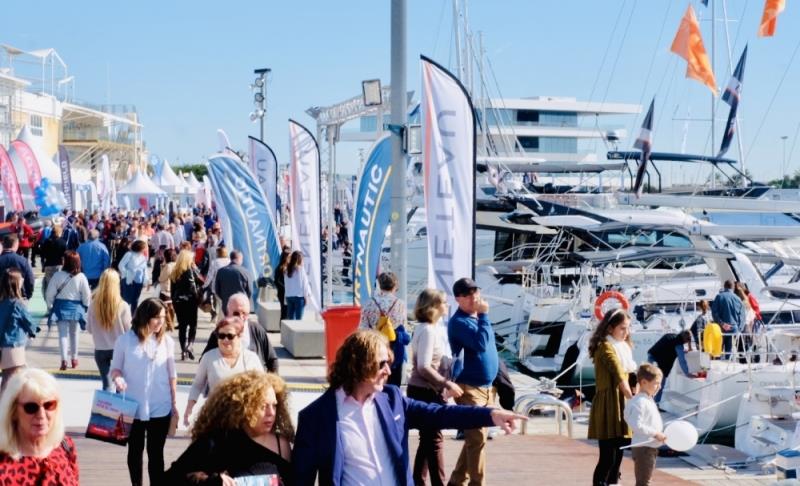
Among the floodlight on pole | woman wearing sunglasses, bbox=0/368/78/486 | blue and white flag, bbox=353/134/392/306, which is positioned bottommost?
woman wearing sunglasses, bbox=0/368/78/486

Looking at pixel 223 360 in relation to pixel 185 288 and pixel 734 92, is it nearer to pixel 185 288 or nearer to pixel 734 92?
pixel 185 288

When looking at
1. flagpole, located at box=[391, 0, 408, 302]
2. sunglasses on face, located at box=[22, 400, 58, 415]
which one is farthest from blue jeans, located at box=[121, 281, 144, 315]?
sunglasses on face, located at box=[22, 400, 58, 415]

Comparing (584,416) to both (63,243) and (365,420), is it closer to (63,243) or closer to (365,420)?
(63,243)

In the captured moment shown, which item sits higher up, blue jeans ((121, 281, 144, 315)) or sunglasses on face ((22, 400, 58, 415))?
sunglasses on face ((22, 400, 58, 415))

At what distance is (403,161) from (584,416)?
6771 millimetres

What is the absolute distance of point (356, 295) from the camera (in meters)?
16.0

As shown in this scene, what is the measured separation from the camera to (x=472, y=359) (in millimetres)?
8375

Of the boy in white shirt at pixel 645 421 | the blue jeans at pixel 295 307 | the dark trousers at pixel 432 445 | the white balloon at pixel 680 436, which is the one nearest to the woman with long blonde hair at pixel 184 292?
the blue jeans at pixel 295 307

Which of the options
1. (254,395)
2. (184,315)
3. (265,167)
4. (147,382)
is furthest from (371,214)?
(254,395)

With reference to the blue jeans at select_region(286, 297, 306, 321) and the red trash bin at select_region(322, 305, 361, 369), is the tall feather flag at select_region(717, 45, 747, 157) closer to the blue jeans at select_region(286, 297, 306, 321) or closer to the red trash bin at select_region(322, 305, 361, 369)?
the blue jeans at select_region(286, 297, 306, 321)

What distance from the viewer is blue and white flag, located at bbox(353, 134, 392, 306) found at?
1506 centimetres

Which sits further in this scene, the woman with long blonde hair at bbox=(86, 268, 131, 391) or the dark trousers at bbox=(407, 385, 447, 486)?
the woman with long blonde hair at bbox=(86, 268, 131, 391)

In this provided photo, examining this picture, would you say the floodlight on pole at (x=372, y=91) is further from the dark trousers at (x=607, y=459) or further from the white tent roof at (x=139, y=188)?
the white tent roof at (x=139, y=188)

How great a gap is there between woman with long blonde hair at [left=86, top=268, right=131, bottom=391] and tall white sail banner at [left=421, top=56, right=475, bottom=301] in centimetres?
304
